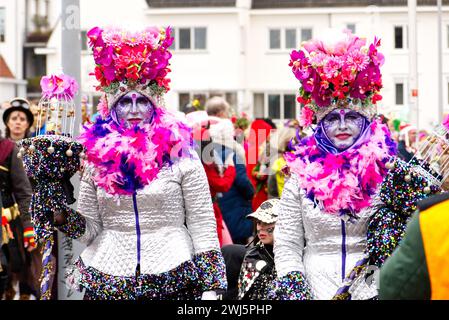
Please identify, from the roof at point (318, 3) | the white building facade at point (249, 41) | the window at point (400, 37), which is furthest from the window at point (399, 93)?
the roof at point (318, 3)

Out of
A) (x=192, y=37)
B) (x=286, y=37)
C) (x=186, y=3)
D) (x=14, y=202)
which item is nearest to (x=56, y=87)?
(x=14, y=202)

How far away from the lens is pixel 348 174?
19.9 feet

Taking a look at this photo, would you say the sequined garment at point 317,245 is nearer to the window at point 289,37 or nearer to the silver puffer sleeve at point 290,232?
the silver puffer sleeve at point 290,232

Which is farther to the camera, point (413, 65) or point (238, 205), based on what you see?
point (413, 65)

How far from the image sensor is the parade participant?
693cm

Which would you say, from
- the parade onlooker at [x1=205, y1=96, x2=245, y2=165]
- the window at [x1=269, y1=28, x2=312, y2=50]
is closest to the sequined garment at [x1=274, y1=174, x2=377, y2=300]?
the parade onlooker at [x1=205, y1=96, x2=245, y2=165]

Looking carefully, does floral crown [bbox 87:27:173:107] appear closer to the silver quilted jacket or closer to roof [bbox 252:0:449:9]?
the silver quilted jacket

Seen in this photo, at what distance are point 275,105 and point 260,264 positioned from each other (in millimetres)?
40229

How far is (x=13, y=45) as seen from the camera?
53312 millimetres

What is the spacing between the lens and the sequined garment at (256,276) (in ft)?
22.7

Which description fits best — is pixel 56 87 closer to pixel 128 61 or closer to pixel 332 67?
pixel 128 61

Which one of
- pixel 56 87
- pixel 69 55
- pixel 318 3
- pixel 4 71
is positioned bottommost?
pixel 56 87

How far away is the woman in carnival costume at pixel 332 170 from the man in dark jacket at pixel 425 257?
8.37 ft
